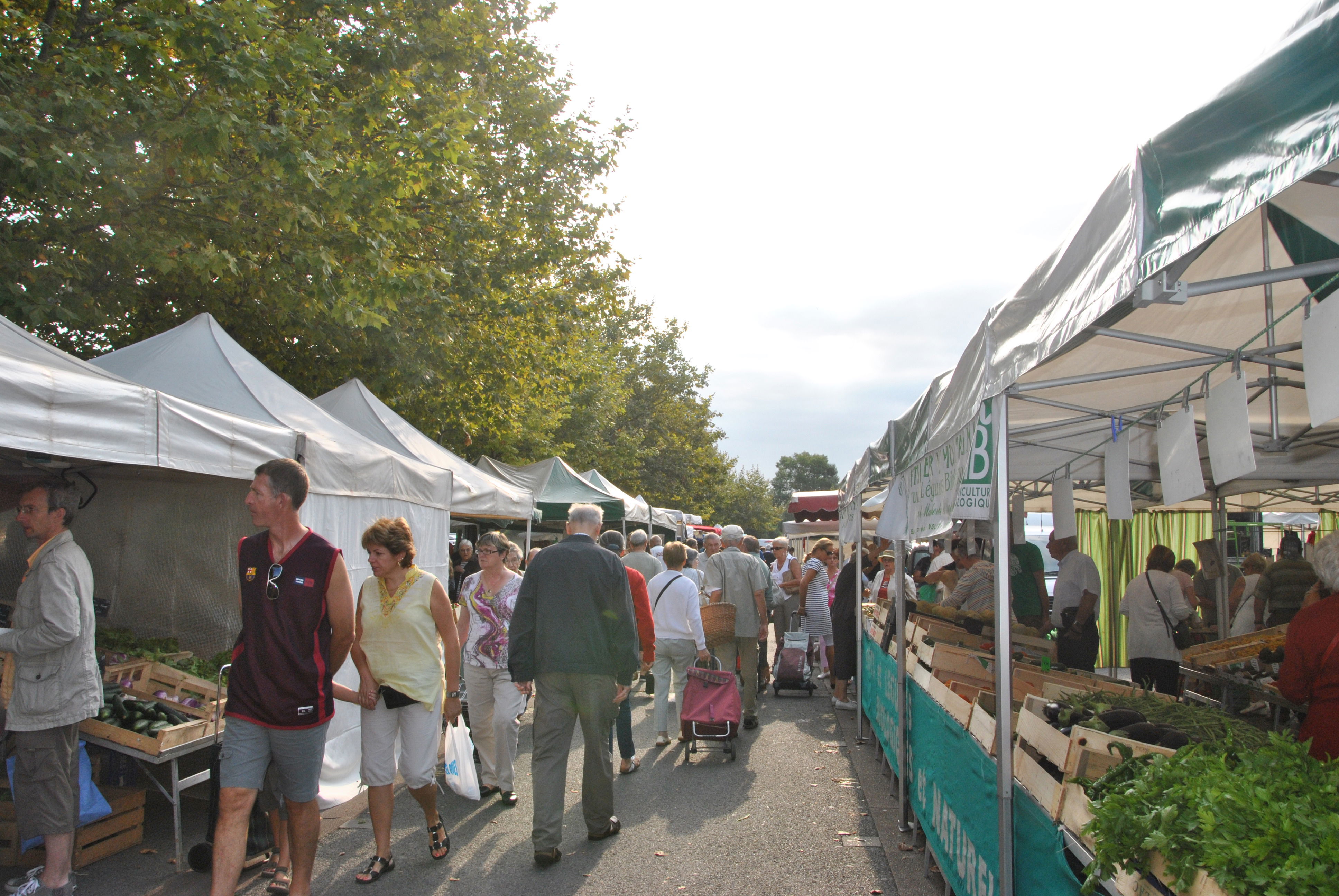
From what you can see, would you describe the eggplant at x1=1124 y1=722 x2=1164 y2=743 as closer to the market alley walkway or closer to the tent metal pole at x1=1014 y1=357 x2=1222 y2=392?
the tent metal pole at x1=1014 y1=357 x2=1222 y2=392

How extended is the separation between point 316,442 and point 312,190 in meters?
3.69

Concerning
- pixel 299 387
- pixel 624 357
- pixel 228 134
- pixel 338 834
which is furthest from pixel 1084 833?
pixel 624 357

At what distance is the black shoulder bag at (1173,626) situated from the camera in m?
7.86

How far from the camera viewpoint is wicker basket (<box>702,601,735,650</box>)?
29.2 ft

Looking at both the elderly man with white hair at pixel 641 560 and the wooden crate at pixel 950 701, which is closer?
the wooden crate at pixel 950 701

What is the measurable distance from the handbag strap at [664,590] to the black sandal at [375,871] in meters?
3.59

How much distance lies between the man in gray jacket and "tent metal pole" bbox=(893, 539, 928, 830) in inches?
190

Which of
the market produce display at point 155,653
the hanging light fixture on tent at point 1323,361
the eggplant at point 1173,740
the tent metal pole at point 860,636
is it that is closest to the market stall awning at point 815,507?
the tent metal pole at point 860,636

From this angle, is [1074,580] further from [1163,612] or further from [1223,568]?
[1223,568]

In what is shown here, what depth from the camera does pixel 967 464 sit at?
405cm

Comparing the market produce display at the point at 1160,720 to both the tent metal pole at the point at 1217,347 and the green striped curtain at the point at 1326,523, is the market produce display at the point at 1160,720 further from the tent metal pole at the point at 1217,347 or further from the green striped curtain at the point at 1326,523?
the green striped curtain at the point at 1326,523

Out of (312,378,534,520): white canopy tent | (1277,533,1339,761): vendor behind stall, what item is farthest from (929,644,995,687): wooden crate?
(312,378,534,520): white canopy tent

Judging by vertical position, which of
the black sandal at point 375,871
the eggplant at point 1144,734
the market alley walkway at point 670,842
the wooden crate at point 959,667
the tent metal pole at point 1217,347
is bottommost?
the market alley walkway at point 670,842

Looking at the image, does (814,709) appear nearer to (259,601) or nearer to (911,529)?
(911,529)
